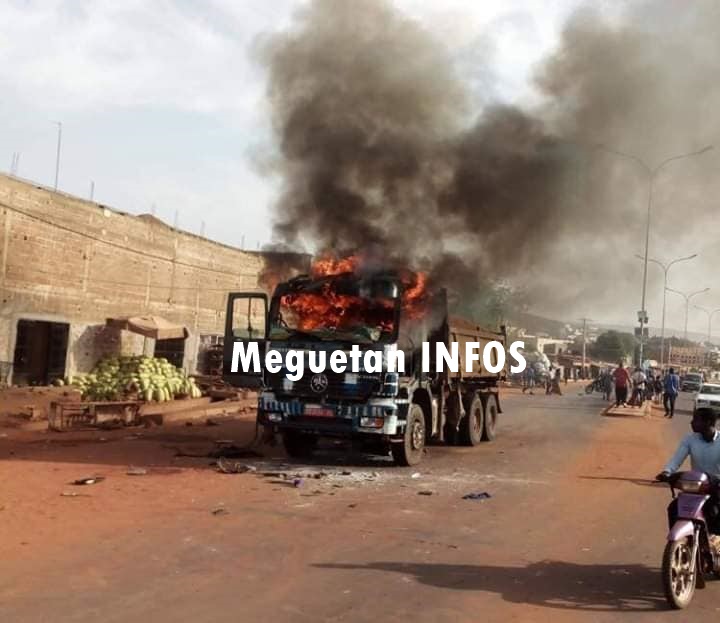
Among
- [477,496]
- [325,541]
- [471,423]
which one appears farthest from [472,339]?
[325,541]

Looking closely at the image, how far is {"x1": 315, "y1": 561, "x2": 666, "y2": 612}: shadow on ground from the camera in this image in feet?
15.8

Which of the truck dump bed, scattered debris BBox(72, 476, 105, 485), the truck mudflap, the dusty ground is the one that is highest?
the truck dump bed

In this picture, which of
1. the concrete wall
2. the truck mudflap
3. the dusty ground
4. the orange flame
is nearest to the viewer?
the dusty ground

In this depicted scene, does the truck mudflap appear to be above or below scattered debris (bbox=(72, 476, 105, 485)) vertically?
above

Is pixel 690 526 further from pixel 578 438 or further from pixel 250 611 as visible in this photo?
pixel 578 438

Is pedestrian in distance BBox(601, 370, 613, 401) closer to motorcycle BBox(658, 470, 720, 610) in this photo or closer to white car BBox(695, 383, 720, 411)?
white car BBox(695, 383, 720, 411)

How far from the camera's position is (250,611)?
4375 mm

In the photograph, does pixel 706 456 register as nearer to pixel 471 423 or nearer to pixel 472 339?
pixel 472 339

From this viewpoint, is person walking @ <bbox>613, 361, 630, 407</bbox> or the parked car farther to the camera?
the parked car

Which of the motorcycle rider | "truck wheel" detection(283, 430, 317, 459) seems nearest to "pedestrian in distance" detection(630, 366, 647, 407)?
"truck wheel" detection(283, 430, 317, 459)

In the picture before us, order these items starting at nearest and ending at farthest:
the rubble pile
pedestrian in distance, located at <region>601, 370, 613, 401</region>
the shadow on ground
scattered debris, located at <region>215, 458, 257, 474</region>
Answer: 1. the shadow on ground
2. scattered debris, located at <region>215, 458, 257, 474</region>
3. the rubble pile
4. pedestrian in distance, located at <region>601, 370, 613, 401</region>

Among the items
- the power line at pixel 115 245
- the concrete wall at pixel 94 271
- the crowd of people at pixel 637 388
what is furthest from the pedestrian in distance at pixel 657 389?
the concrete wall at pixel 94 271

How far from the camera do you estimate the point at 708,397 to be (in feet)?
82.1

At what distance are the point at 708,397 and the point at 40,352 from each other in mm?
20690
